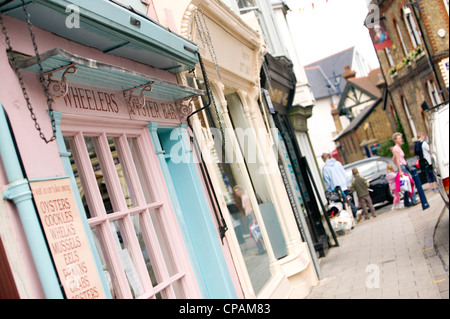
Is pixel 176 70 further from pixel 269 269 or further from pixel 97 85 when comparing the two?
pixel 269 269

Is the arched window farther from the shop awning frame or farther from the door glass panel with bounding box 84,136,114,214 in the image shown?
the door glass panel with bounding box 84,136,114,214

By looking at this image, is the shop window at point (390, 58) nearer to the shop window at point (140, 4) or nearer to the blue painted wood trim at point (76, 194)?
the shop window at point (140, 4)

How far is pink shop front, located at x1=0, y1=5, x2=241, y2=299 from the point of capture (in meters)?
2.47

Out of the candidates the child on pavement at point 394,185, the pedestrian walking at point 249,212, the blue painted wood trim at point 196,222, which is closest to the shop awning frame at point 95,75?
the blue painted wood trim at point 196,222

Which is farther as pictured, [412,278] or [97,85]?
[412,278]

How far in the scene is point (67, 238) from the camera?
8.80 ft

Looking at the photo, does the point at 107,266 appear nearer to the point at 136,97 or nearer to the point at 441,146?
the point at 136,97

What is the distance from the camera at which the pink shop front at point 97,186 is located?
8.12ft

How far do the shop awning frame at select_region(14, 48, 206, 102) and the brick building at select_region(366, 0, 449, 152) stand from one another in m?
16.4

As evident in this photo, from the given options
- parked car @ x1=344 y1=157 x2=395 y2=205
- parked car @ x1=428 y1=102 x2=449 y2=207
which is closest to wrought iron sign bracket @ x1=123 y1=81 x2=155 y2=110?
parked car @ x1=428 y1=102 x2=449 y2=207

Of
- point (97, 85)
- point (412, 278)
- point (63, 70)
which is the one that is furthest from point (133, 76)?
point (412, 278)

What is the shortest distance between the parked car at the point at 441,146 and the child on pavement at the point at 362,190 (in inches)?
240
